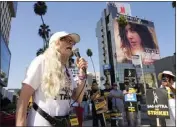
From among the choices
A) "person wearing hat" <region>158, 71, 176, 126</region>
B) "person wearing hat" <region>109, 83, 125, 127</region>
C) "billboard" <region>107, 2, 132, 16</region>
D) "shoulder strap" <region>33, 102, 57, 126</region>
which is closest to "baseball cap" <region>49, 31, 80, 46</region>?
"shoulder strap" <region>33, 102, 57, 126</region>

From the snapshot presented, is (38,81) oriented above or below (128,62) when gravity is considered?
below

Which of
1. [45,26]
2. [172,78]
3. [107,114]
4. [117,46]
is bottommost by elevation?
[107,114]

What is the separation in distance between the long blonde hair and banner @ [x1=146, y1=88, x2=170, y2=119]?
390 cm

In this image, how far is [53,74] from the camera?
177cm

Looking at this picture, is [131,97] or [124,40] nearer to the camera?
[131,97]

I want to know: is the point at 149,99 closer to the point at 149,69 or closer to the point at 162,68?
the point at 162,68

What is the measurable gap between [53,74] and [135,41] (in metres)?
94.9

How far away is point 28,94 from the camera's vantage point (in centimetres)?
163

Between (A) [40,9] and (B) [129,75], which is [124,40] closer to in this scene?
(A) [40,9]

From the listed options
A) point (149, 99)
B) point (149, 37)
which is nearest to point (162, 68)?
point (149, 99)

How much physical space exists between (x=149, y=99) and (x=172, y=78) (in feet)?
3.80

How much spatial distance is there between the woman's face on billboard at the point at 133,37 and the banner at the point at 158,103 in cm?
8706

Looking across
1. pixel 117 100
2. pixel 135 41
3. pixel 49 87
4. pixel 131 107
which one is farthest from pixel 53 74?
pixel 135 41

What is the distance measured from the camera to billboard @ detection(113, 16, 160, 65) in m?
89.4
